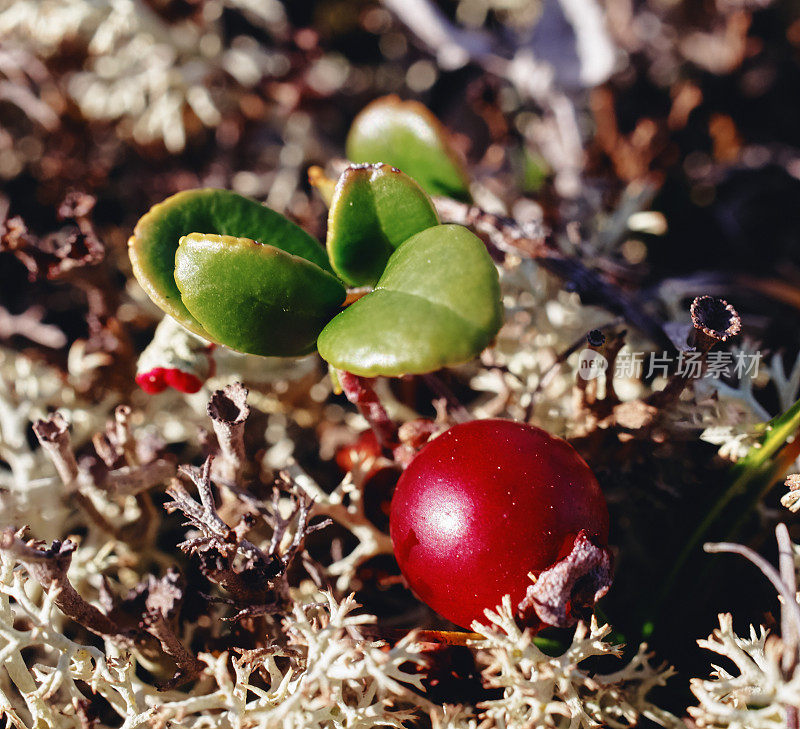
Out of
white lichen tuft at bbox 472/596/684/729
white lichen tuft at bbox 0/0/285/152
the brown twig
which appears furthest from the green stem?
white lichen tuft at bbox 0/0/285/152

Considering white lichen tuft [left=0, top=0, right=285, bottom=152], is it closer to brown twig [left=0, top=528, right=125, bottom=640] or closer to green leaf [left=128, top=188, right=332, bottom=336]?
green leaf [left=128, top=188, right=332, bottom=336]

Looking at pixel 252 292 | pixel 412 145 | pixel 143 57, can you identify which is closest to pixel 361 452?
pixel 252 292

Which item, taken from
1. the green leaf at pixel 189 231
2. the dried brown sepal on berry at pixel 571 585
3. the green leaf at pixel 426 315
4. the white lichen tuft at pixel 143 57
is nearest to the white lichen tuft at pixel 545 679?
the dried brown sepal on berry at pixel 571 585

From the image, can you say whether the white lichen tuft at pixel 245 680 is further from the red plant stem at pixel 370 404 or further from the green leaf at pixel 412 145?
the green leaf at pixel 412 145

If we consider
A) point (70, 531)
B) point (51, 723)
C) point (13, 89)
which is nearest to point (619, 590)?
point (51, 723)

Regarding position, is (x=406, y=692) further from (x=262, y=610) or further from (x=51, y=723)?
(x=51, y=723)

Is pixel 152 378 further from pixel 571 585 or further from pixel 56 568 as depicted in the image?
pixel 571 585
